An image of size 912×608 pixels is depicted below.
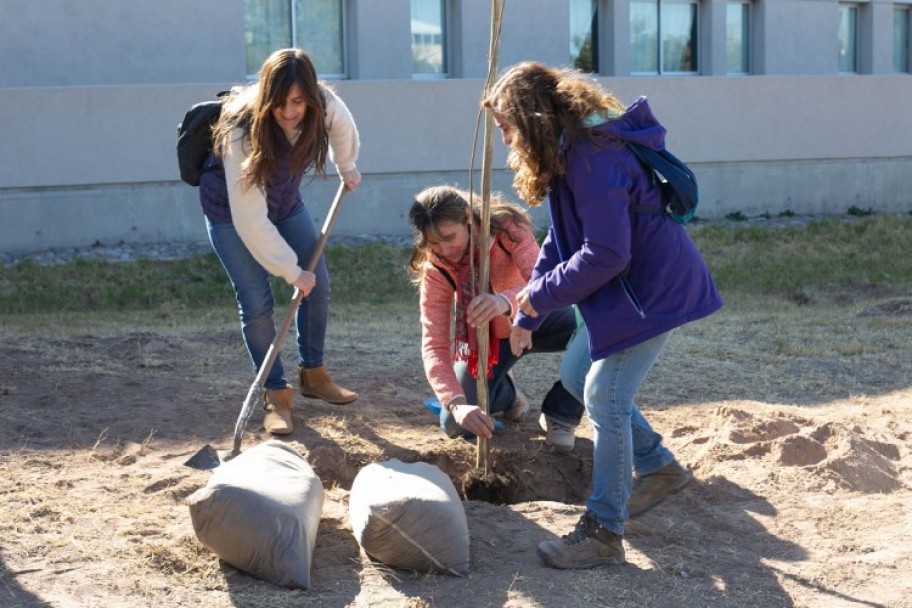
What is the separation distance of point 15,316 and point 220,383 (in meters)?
3.55

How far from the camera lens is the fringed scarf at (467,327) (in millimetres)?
4797

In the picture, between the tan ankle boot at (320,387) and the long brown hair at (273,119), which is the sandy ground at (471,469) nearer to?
the tan ankle boot at (320,387)

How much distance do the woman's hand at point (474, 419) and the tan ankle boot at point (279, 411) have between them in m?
1.04

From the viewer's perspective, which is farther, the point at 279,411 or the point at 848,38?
the point at 848,38

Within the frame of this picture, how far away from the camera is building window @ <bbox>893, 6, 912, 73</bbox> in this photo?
1745 centimetres

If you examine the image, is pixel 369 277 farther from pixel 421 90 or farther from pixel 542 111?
pixel 542 111

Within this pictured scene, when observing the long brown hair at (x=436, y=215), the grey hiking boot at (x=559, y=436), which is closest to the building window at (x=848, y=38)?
the grey hiking boot at (x=559, y=436)

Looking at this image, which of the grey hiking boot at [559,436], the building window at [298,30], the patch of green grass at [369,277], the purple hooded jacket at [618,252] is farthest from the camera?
the building window at [298,30]

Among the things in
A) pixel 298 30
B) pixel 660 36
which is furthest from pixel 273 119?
pixel 660 36

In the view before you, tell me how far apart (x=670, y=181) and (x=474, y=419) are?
126cm

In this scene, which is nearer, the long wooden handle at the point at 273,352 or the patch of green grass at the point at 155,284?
the long wooden handle at the point at 273,352

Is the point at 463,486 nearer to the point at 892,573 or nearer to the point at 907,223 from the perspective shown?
the point at 892,573

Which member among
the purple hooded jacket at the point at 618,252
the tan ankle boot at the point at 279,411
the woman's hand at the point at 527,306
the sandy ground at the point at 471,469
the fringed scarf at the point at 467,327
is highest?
the purple hooded jacket at the point at 618,252

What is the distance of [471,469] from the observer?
5.03 metres
